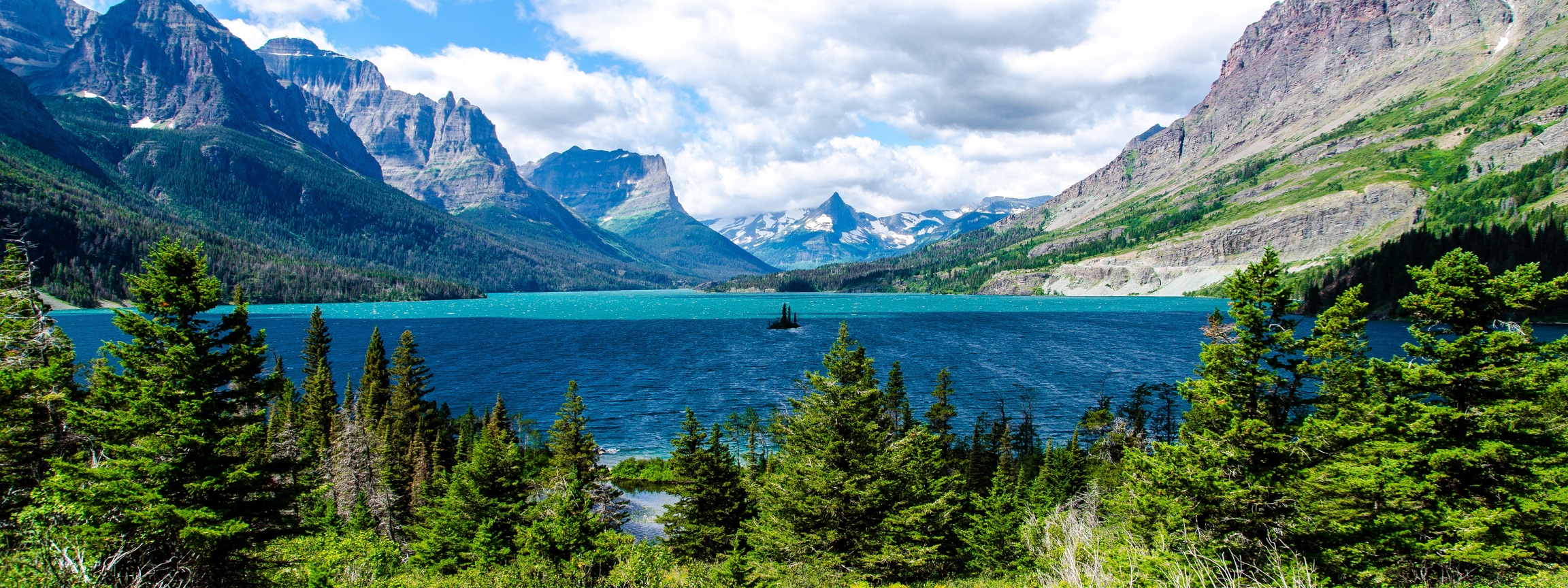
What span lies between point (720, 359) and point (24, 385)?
10563 centimetres

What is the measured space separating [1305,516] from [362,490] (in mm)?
55308

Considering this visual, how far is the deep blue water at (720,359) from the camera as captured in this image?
274ft

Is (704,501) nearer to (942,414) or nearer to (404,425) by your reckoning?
(942,414)

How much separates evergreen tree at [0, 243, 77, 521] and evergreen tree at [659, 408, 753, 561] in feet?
77.0

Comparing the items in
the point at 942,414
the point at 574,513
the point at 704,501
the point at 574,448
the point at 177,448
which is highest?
the point at 177,448

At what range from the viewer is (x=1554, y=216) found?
6422 inches

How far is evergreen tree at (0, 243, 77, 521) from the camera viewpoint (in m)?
20.3

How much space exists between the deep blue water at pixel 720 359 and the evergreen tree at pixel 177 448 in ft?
157

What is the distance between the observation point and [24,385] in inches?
800

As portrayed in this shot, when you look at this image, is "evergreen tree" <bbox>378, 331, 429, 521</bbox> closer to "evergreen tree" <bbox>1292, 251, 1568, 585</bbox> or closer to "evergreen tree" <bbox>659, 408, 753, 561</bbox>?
"evergreen tree" <bbox>659, 408, 753, 561</bbox>

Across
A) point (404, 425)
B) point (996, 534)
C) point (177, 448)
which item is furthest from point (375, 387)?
point (996, 534)

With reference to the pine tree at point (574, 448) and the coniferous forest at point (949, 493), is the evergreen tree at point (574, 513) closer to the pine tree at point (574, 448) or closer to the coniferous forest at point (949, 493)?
the pine tree at point (574, 448)

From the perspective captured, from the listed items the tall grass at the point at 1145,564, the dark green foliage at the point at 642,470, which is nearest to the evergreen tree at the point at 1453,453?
the tall grass at the point at 1145,564

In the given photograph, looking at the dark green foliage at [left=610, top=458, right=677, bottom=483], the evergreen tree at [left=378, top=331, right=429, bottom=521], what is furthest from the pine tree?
the dark green foliage at [left=610, top=458, right=677, bottom=483]
